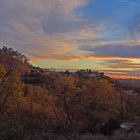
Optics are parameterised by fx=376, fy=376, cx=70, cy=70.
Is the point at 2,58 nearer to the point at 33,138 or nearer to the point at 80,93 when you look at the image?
the point at 80,93

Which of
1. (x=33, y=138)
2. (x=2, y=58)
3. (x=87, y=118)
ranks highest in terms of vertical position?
(x=2, y=58)

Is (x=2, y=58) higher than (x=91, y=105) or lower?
higher

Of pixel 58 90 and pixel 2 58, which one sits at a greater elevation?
pixel 2 58

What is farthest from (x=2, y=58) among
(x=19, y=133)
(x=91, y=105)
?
(x=19, y=133)

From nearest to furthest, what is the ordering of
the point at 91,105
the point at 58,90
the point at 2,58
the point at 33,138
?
the point at 33,138 → the point at 91,105 → the point at 58,90 → the point at 2,58

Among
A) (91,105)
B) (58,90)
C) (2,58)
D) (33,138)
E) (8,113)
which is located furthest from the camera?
(2,58)

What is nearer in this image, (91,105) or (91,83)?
(91,105)

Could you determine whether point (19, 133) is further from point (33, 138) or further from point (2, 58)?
point (2, 58)

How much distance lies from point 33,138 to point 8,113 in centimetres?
3919

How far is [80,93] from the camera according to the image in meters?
64.1

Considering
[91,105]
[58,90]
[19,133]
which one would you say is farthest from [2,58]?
[19,133]

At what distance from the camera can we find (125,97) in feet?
227

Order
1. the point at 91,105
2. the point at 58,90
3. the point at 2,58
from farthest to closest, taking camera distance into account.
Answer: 1. the point at 2,58
2. the point at 58,90
3. the point at 91,105

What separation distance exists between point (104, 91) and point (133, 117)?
902cm
